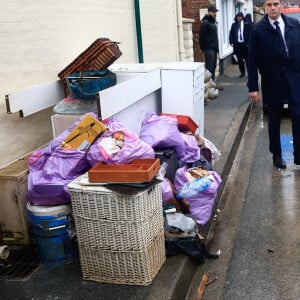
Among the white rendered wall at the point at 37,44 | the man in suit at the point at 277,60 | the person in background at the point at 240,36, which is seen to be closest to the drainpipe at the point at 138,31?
the white rendered wall at the point at 37,44

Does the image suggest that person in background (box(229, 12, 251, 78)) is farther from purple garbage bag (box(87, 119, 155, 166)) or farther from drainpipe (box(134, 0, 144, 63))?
purple garbage bag (box(87, 119, 155, 166))

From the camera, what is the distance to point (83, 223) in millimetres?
3449

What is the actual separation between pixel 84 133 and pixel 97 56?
112 cm

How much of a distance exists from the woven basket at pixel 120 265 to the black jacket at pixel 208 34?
33.3 feet

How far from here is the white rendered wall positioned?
4.35 metres

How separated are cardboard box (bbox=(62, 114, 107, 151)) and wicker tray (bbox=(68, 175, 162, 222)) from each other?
0.67m

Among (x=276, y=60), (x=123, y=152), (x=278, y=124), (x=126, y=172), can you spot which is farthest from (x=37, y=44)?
(x=278, y=124)

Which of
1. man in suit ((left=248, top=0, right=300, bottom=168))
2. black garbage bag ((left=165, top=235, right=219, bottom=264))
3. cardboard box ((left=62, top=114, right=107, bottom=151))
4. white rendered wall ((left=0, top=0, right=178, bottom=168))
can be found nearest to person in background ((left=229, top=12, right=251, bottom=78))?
white rendered wall ((left=0, top=0, right=178, bottom=168))

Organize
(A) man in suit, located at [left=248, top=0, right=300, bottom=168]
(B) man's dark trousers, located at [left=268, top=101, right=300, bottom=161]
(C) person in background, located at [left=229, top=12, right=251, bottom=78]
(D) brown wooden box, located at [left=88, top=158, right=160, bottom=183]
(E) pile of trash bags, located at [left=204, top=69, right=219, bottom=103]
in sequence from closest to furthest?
(D) brown wooden box, located at [left=88, top=158, right=160, bottom=183], (A) man in suit, located at [left=248, top=0, right=300, bottom=168], (B) man's dark trousers, located at [left=268, top=101, right=300, bottom=161], (E) pile of trash bags, located at [left=204, top=69, right=219, bottom=103], (C) person in background, located at [left=229, top=12, right=251, bottom=78]

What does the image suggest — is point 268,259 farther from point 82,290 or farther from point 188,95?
point 188,95

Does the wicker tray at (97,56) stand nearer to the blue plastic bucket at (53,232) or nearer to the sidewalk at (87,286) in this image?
the blue plastic bucket at (53,232)

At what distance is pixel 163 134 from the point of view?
4.89 meters

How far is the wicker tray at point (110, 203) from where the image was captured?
328cm

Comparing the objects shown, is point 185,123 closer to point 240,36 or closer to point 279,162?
point 279,162
